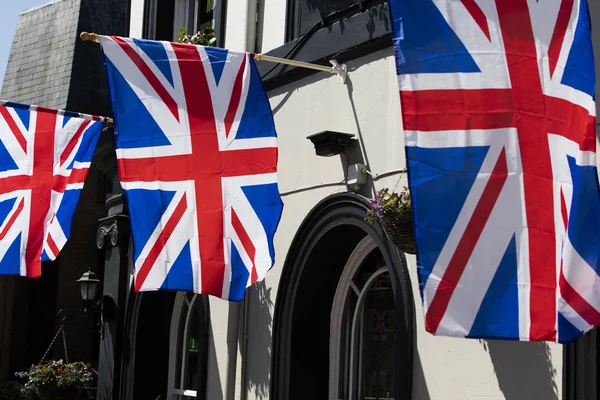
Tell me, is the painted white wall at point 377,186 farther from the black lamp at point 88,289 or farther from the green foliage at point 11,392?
the green foliage at point 11,392

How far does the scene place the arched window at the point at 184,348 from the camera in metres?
12.2

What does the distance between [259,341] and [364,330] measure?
4.00ft

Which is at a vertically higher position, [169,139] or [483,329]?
[169,139]

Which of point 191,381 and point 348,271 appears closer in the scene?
point 348,271

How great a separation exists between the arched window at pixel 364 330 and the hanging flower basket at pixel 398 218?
1494 millimetres

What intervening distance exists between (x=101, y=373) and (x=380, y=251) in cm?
546

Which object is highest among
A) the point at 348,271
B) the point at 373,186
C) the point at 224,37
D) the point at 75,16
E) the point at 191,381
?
the point at 75,16

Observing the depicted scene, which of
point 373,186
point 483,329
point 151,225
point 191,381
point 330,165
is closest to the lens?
point 483,329

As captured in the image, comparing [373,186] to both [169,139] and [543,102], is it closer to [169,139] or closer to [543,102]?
[169,139]

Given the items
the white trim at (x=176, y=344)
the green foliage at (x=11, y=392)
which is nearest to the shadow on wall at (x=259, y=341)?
the white trim at (x=176, y=344)

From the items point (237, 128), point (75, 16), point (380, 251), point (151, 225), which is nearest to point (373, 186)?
point (380, 251)

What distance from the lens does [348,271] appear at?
31.4 feet

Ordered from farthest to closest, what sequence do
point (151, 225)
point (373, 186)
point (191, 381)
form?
1. point (191, 381)
2. point (373, 186)
3. point (151, 225)

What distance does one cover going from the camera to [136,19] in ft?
45.2
